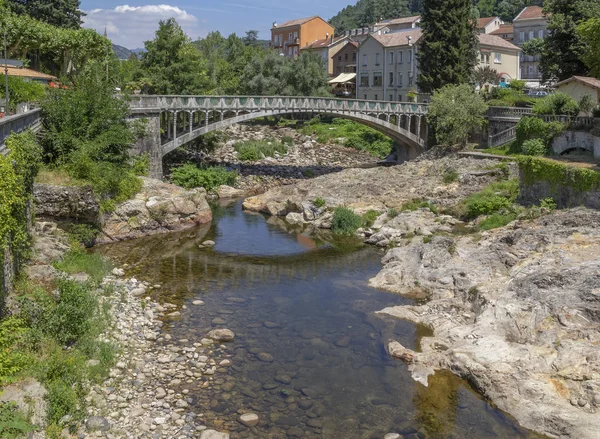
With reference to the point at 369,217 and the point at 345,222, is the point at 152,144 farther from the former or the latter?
the point at 369,217

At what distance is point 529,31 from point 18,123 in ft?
305

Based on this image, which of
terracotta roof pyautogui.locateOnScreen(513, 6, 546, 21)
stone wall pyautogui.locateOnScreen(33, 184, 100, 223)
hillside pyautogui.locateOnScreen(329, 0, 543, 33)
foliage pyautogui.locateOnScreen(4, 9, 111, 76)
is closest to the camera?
stone wall pyautogui.locateOnScreen(33, 184, 100, 223)

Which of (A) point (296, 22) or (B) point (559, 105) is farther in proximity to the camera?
(A) point (296, 22)

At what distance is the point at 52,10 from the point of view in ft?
231

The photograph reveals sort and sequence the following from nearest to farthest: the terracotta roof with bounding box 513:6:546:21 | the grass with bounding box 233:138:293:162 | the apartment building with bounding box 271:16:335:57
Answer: the grass with bounding box 233:138:293:162 < the terracotta roof with bounding box 513:6:546:21 < the apartment building with bounding box 271:16:335:57

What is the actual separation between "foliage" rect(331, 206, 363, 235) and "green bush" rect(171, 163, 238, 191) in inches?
550

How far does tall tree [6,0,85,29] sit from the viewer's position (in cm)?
6840

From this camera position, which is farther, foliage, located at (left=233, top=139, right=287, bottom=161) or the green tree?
foliage, located at (left=233, top=139, right=287, bottom=161)

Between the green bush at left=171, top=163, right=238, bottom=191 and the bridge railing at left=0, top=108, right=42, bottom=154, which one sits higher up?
the bridge railing at left=0, top=108, right=42, bottom=154

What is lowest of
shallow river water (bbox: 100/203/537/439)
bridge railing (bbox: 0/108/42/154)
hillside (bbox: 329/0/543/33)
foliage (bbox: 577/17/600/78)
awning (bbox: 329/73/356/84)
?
shallow river water (bbox: 100/203/537/439)

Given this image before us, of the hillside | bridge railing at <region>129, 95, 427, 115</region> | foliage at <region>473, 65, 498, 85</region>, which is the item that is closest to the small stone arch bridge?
bridge railing at <region>129, 95, 427, 115</region>

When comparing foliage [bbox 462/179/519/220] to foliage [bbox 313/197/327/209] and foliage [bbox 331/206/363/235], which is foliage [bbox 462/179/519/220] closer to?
foliage [bbox 331/206/363/235]

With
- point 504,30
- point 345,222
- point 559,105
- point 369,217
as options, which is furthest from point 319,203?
point 504,30

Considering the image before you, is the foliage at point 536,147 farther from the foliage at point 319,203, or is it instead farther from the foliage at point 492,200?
the foliage at point 319,203
